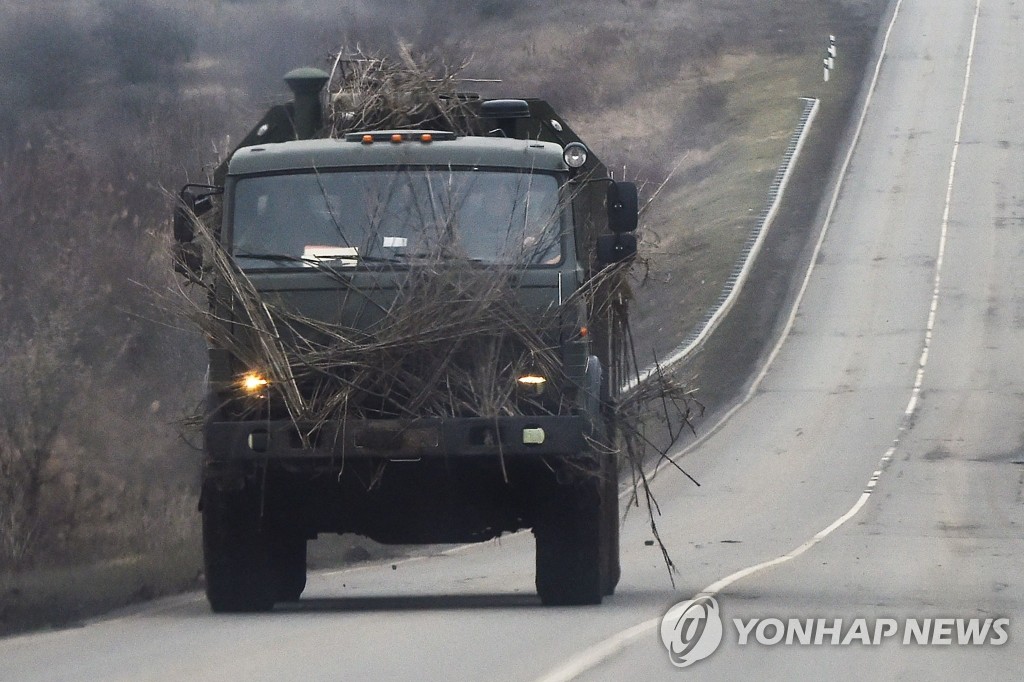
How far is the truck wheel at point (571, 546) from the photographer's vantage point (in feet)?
37.1

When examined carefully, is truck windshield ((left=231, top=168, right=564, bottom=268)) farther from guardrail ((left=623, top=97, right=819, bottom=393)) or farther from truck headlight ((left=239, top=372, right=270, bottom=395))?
guardrail ((left=623, top=97, right=819, bottom=393))

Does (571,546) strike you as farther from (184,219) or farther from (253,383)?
(184,219)

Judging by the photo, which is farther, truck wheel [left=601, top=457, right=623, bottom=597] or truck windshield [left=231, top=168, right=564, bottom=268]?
truck wheel [left=601, top=457, right=623, bottom=597]

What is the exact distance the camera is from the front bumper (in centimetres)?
1043

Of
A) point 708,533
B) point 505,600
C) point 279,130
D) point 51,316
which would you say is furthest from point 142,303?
point 505,600

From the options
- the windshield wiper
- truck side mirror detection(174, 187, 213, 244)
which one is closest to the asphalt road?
the windshield wiper

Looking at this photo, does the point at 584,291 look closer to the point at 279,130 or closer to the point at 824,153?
the point at 279,130

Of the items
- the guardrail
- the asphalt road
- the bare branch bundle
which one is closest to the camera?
the asphalt road

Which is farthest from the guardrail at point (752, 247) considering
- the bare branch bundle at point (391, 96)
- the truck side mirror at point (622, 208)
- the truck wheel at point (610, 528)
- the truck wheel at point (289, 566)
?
Answer: the truck side mirror at point (622, 208)

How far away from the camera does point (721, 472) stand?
27.4 m

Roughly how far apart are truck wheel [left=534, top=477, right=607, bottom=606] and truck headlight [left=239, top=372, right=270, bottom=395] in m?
2.12

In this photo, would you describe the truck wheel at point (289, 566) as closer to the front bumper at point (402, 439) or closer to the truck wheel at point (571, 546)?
the front bumper at point (402, 439)

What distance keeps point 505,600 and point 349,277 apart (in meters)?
3.20

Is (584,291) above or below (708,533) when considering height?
above
